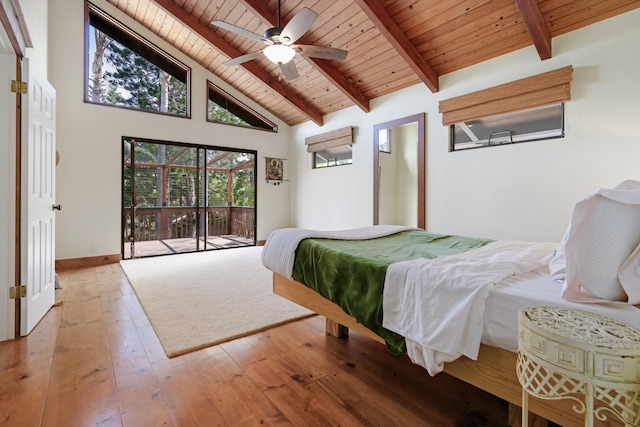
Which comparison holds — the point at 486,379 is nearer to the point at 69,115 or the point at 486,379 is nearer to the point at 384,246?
the point at 384,246

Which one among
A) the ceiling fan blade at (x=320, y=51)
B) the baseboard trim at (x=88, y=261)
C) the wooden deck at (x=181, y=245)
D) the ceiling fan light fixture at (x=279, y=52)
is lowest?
the baseboard trim at (x=88, y=261)

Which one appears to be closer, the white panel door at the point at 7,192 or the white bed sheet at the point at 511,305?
the white bed sheet at the point at 511,305

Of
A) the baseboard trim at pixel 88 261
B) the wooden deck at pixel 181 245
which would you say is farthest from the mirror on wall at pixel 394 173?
the baseboard trim at pixel 88 261

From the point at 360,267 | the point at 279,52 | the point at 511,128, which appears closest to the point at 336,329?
the point at 360,267

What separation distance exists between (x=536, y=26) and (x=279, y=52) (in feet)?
7.77

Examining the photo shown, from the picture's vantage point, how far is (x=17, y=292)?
84.3 inches

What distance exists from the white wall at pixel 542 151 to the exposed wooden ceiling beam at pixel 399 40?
0.78ft

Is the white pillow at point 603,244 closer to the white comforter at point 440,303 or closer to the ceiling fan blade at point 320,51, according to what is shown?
the white comforter at point 440,303

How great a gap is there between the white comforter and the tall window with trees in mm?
5317

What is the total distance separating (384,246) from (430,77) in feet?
9.14

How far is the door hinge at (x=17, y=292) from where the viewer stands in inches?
83.5

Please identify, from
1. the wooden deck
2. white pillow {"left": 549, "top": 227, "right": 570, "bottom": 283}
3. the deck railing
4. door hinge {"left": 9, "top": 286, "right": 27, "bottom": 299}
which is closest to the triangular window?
the deck railing

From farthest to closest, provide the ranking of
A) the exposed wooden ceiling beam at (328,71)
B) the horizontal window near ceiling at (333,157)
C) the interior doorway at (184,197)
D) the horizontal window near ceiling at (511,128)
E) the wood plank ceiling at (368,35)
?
1. the horizontal window near ceiling at (333,157)
2. the interior doorway at (184,197)
3. the exposed wooden ceiling beam at (328,71)
4. the horizontal window near ceiling at (511,128)
5. the wood plank ceiling at (368,35)

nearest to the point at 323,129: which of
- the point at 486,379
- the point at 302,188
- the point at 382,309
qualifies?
the point at 302,188
